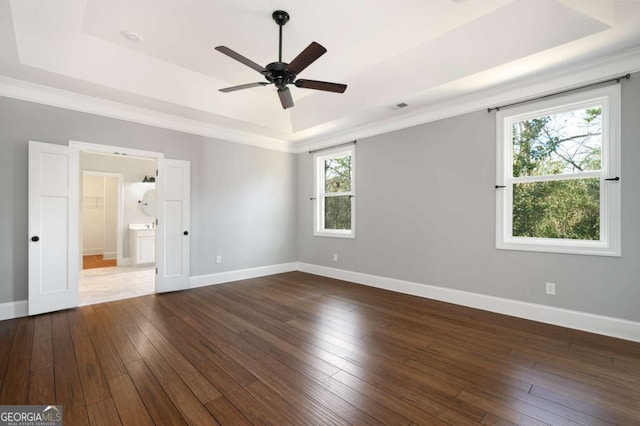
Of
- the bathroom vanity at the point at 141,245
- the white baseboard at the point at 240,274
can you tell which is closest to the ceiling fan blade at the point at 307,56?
the white baseboard at the point at 240,274

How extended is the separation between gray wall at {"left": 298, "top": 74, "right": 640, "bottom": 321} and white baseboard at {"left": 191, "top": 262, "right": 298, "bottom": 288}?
1.00 meters

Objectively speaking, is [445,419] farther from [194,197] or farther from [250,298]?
[194,197]

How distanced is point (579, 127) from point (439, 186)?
62.0 inches

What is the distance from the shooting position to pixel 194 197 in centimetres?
477

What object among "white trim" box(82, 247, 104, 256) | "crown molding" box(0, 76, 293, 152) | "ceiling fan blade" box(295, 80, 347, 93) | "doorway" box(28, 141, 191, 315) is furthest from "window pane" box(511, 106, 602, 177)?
"white trim" box(82, 247, 104, 256)

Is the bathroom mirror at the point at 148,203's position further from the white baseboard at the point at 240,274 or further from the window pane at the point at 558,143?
the window pane at the point at 558,143

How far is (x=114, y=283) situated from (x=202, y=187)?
2.38 meters

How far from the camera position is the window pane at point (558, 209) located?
3.00 meters

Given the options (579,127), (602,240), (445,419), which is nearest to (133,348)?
(445,419)

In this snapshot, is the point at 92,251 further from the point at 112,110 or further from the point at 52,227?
the point at 112,110

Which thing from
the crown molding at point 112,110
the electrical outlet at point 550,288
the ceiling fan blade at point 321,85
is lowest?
the electrical outlet at point 550,288

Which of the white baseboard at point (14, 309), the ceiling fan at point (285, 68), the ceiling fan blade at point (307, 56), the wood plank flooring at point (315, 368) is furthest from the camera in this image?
the white baseboard at point (14, 309)

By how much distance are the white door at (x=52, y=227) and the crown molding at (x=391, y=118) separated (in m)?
0.64

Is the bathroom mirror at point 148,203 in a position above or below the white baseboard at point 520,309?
above
